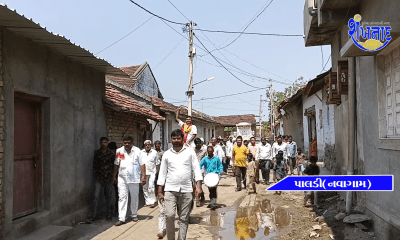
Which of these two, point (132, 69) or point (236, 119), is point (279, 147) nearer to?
point (132, 69)

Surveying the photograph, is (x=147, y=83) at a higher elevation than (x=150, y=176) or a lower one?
higher

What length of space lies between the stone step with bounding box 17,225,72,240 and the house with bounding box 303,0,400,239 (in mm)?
5019

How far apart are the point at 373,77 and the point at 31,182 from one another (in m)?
5.99

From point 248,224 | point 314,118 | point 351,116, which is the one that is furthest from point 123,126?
point 314,118

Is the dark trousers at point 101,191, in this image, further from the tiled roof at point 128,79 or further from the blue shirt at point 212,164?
the tiled roof at point 128,79

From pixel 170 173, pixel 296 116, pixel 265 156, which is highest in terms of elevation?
pixel 296 116

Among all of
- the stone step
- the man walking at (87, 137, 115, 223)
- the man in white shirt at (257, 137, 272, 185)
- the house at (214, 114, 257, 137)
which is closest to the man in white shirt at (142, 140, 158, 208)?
the man walking at (87, 137, 115, 223)

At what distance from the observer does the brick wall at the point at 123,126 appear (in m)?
9.83

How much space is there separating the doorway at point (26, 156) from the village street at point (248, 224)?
3.60ft

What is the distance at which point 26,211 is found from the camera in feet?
20.5

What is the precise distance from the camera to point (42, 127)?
671cm

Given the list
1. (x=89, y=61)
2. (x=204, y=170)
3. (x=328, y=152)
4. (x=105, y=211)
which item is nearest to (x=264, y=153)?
(x=328, y=152)

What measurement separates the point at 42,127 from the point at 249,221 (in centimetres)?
465

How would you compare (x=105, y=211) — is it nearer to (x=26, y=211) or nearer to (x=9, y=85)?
(x=26, y=211)
